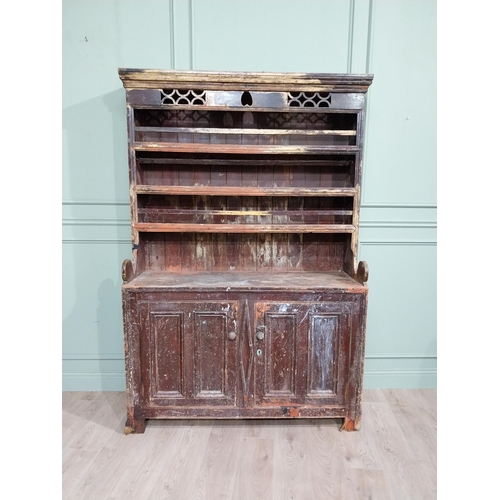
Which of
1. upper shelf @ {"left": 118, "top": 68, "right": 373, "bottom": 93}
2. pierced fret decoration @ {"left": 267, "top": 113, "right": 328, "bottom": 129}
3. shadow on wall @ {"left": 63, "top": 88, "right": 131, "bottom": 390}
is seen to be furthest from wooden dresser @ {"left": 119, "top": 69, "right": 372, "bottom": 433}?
shadow on wall @ {"left": 63, "top": 88, "right": 131, "bottom": 390}

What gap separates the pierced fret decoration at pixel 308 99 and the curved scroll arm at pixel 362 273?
0.97 metres

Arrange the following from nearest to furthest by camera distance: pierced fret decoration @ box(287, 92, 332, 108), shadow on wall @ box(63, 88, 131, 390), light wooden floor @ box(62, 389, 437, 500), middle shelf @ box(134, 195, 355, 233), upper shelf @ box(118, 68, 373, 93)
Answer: light wooden floor @ box(62, 389, 437, 500) → upper shelf @ box(118, 68, 373, 93) → pierced fret decoration @ box(287, 92, 332, 108) → middle shelf @ box(134, 195, 355, 233) → shadow on wall @ box(63, 88, 131, 390)

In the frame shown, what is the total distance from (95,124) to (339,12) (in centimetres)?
180

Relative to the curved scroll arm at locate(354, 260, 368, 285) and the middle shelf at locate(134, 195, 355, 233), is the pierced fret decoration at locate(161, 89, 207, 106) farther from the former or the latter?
the curved scroll arm at locate(354, 260, 368, 285)

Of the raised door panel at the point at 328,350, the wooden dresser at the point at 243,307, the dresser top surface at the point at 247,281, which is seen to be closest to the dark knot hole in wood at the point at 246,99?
the wooden dresser at the point at 243,307

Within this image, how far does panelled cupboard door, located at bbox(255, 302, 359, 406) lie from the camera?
218 cm

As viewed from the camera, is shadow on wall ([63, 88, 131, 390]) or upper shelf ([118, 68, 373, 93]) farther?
shadow on wall ([63, 88, 131, 390])

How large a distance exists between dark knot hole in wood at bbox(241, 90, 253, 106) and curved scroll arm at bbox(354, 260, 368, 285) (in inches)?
46.5

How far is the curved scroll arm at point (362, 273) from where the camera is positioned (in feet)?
7.13

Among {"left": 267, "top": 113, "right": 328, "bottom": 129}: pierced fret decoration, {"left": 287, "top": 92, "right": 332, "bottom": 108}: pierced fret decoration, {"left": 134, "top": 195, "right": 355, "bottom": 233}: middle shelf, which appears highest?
{"left": 287, "top": 92, "right": 332, "bottom": 108}: pierced fret decoration

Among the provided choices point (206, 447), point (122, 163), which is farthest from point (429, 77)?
point (206, 447)

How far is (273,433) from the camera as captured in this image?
2.26 meters

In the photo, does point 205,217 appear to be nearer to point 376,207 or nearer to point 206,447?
point 376,207

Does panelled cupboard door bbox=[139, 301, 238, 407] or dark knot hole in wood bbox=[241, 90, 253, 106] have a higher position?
dark knot hole in wood bbox=[241, 90, 253, 106]
